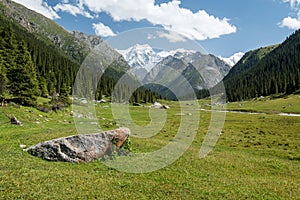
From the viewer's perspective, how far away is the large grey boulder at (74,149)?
1605 cm

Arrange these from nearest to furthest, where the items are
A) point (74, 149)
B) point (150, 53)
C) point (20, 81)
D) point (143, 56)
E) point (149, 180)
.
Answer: point (149, 180)
point (74, 149)
point (150, 53)
point (143, 56)
point (20, 81)

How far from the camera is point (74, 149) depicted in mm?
16172

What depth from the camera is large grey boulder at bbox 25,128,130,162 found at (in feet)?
52.6

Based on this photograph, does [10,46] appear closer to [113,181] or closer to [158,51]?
[158,51]

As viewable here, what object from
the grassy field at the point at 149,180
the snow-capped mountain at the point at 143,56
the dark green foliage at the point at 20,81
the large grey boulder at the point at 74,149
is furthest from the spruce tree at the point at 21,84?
the large grey boulder at the point at 74,149

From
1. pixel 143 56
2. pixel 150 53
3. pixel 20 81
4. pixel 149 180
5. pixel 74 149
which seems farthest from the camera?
pixel 20 81

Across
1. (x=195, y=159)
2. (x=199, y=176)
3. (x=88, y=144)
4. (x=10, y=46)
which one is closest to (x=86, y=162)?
(x=88, y=144)

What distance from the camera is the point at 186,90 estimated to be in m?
20.3

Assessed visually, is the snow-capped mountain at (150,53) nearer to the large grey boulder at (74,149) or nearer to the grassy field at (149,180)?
the large grey boulder at (74,149)

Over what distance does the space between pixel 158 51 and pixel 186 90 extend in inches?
165

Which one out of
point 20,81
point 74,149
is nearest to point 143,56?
point 74,149

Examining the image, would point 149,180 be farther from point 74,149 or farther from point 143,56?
point 143,56

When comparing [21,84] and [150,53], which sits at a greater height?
[150,53]

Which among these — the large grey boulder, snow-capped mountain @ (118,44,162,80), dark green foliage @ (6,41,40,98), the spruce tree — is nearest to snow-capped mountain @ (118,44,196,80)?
snow-capped mountain @ (118,44,162,80)
